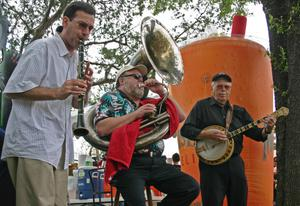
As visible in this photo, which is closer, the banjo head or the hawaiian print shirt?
the hawaiian print shirt

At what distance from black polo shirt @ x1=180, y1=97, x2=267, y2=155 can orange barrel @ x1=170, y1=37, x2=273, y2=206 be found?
0.87m

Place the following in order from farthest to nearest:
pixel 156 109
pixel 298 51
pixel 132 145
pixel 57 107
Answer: pixel 298 51, pixel 156 109, pixel 132 145, pixel 57 107

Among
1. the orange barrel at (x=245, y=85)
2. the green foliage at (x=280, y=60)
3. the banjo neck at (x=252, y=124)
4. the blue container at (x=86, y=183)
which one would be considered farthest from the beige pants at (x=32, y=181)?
the blue container at (x=86, y=183)

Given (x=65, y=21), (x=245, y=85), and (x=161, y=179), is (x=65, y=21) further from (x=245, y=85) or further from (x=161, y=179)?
(x=245, y=85)

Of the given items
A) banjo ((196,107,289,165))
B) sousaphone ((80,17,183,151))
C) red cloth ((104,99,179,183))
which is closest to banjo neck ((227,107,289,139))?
banjo ((196,107,289,165))

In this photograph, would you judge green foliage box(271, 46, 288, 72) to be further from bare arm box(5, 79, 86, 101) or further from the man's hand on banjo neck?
bare arm box(5, 79, 86, 101)

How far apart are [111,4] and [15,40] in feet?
9.76

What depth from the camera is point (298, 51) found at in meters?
4.21

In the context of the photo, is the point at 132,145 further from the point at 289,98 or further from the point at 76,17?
the point at 289,98

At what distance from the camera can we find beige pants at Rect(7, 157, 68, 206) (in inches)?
96.7

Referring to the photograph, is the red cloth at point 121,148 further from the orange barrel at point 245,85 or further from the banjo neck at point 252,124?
the orange barrel at point 245,85

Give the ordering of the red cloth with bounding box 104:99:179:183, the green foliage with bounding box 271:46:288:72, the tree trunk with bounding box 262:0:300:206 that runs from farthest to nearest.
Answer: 1. the green foliage with bounding box 271:46:288:72
2. the tree trunk with bounding box 262:0:300:206
3. the red cloth with bounding box 104:99:179:183

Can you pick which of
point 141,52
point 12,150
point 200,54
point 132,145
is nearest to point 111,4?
point 200,54

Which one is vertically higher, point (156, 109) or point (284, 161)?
point (156, 109)
